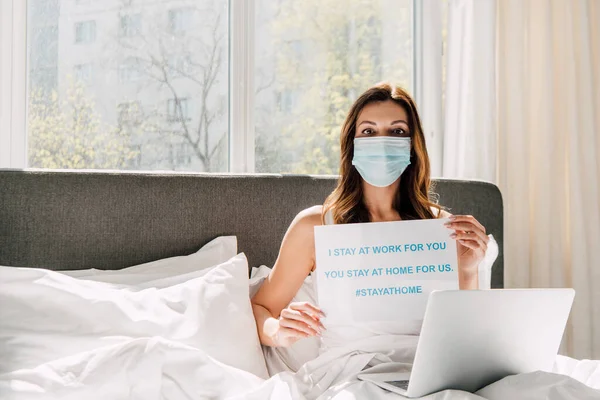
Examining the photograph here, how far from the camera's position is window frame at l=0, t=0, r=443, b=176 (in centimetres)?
210

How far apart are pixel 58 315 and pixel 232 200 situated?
0.64 m

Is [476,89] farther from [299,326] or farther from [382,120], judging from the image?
[299,326]

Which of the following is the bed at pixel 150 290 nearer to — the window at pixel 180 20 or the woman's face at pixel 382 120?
the woman's face at pixel 382 120

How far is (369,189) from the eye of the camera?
1836 mm

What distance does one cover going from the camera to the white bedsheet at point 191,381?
124cm

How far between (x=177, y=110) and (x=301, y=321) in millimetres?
1156

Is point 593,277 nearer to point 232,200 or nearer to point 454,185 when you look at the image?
point 454,185

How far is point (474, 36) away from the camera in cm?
274

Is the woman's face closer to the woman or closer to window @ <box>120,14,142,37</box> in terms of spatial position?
the woman

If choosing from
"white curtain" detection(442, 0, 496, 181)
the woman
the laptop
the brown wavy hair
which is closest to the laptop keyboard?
the laptop

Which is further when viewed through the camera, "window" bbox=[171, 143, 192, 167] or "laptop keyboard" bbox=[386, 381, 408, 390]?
"window" bbox=[171, 143, 192, 167]

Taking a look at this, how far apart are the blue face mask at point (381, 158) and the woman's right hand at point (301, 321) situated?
38 cm

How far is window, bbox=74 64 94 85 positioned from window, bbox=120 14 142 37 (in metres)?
0.18

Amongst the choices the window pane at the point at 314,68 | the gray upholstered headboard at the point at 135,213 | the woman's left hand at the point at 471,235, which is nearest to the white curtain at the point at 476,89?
the window pane at the point at 314,68
